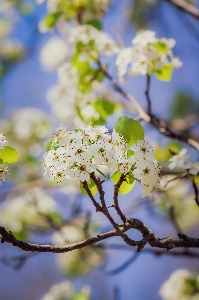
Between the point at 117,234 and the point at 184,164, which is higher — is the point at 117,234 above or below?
below

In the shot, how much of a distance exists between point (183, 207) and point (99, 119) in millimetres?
1460

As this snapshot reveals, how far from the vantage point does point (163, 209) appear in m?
2.40

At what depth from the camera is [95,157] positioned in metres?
0.84

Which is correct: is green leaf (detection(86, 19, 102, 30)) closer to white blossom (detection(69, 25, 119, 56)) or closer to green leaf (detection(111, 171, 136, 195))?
white blossom (detection(69, 25, 119, 56))

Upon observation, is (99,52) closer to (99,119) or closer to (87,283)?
(99,119)

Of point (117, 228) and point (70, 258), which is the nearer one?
point (117, 228)

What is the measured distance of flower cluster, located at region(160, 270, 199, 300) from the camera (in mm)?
1896

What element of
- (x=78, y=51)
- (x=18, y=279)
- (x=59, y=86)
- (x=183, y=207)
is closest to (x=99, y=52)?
(x=78, y=51)

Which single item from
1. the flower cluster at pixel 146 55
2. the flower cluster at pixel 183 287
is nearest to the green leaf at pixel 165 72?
the flower cluster at pixel 146 55

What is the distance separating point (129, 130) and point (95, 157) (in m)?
0.15

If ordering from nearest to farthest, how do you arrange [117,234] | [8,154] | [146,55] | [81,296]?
[117,234], [8,154], [146,55], [81,296]

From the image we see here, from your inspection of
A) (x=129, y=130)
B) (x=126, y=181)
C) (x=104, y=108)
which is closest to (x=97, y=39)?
(x=104, y=108)

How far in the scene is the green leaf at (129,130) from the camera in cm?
94

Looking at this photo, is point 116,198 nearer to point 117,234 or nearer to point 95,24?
point 117,234
